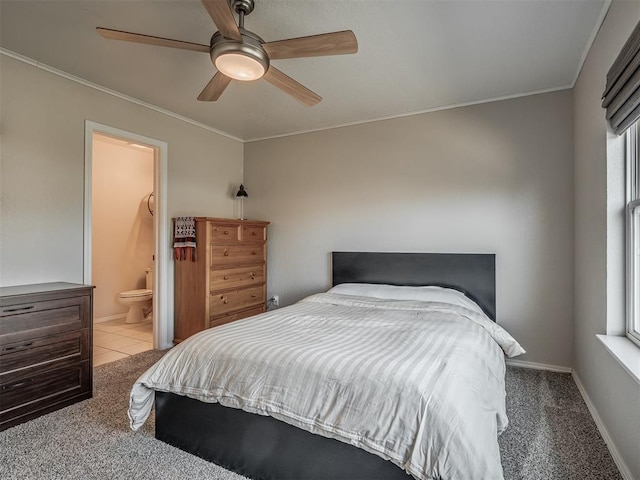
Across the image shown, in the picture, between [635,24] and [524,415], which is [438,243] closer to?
[524,415]

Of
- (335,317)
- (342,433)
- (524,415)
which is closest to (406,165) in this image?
(335,317)

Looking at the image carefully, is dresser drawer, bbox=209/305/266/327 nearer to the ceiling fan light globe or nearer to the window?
Answer: the ceiling fan light globe

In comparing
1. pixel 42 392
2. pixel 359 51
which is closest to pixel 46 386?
pixel 42 392

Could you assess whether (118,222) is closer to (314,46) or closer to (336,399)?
(314,46)

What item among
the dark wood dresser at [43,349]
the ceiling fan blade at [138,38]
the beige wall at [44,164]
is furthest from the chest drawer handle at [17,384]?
the ceiling fan blade at [138,38]

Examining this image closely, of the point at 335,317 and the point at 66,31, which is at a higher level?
the point at 66,31

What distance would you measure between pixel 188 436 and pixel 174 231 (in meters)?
2.31

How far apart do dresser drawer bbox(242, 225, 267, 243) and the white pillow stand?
1.24 meters

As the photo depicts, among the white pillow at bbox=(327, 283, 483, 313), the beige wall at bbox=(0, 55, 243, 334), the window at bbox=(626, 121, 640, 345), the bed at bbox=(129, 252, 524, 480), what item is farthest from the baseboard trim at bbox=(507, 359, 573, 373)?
the beige wall at bbox=(0, 55, 243, 334)

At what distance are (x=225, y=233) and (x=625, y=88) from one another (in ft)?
10.8

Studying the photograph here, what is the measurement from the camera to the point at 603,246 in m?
2.12

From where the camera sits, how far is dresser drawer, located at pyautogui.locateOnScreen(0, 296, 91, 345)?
2.16 metres

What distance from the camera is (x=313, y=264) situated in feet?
13.7

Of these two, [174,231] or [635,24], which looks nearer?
[635,24]
